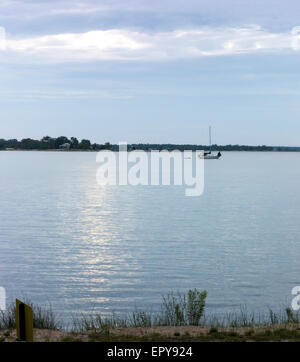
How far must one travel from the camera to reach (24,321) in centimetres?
1223

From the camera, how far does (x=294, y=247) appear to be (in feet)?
120

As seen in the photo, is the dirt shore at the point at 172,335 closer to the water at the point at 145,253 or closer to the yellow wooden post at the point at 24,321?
the yellow wooden post at the point at 24,321

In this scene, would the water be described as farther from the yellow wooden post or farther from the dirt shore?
the yellow wooden post

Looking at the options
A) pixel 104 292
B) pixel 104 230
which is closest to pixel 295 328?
pixel 104 292

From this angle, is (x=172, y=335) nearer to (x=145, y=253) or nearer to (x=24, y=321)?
(x=24, y=321)

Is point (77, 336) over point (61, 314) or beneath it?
over

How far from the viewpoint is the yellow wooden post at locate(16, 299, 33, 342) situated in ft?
39.1

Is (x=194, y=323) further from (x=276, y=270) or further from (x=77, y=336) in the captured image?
(x=276, y=270)

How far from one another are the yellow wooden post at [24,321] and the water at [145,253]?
9.01 m

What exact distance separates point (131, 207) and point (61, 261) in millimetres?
29918

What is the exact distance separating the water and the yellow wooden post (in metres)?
9.01

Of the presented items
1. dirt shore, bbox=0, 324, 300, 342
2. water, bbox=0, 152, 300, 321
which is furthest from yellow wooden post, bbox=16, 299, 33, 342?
water, bbox=0, 152, 300, 321

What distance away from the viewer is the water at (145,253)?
80.8ft

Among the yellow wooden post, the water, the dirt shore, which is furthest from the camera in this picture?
the water
